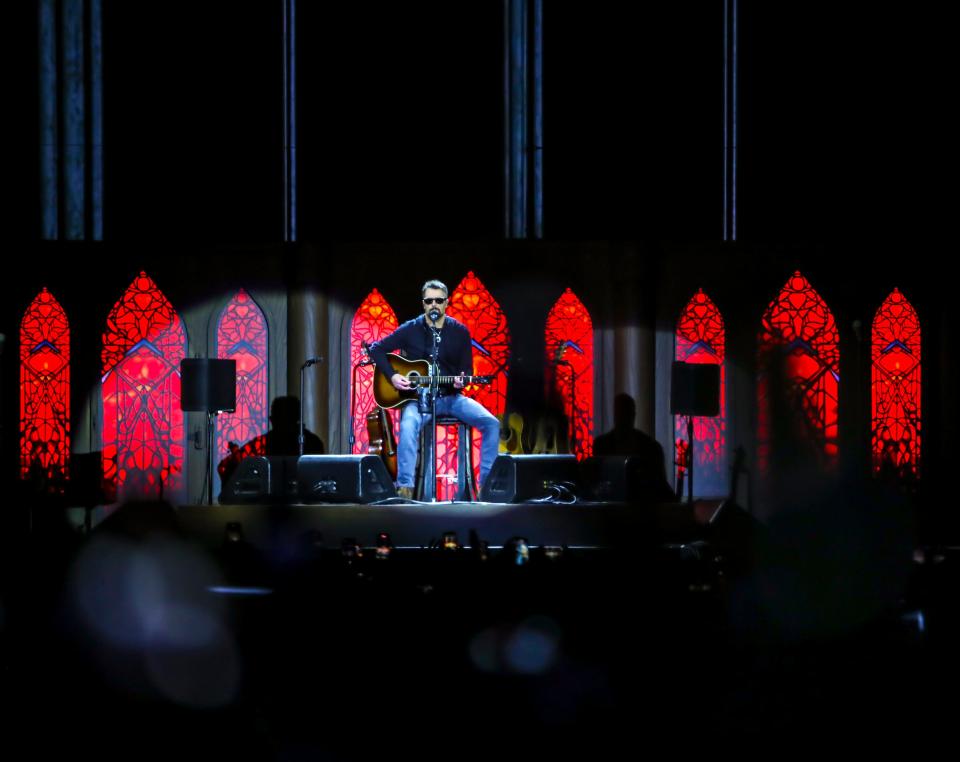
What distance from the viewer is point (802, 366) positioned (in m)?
8.41

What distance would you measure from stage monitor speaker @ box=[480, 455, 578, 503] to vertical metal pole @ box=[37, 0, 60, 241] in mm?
4991

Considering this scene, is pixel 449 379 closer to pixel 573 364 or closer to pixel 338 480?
pixel 338 480

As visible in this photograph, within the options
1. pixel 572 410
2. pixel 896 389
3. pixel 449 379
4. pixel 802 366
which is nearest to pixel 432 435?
pixel 449 379

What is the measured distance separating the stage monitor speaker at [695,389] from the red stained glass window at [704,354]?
101 cm

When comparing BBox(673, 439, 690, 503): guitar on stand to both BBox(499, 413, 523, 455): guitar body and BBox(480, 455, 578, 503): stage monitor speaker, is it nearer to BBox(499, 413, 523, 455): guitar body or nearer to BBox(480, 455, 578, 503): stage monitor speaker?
BBox(499, 413, 523, 455): guitar body

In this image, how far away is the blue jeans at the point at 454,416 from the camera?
6949 mm

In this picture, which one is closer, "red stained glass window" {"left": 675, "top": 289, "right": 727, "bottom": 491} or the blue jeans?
the blue jeans

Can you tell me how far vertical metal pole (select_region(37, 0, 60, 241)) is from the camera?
945cm

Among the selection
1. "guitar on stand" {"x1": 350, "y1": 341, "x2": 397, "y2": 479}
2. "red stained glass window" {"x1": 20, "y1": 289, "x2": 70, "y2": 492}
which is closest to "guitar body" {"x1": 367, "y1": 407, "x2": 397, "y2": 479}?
"guitar on stand" {"x1": 350, "y1": 341, "x2": 397, "y2": 479}

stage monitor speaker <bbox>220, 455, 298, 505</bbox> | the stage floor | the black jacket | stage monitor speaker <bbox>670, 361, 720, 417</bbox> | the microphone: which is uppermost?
the microphone

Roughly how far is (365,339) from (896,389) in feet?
13.6

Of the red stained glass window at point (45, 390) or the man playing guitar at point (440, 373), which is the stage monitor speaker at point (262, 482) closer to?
the man playing guitar at point (440, 373)

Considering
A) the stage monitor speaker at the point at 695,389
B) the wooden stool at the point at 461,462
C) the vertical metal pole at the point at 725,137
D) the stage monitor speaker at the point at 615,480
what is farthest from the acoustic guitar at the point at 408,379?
the vertical metal pole at the point at 725,137

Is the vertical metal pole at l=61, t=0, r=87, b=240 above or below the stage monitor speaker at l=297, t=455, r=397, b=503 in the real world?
above
